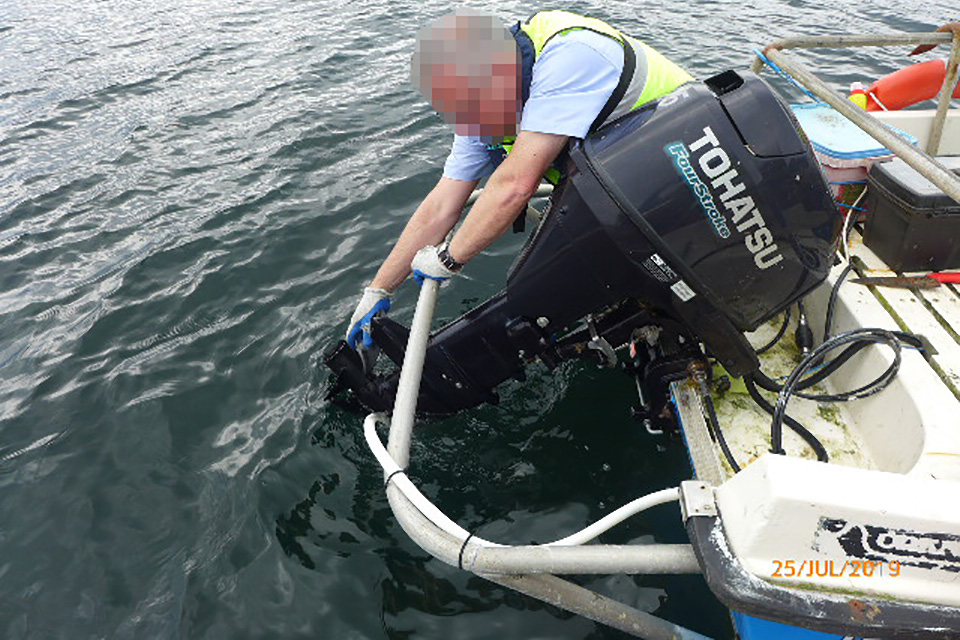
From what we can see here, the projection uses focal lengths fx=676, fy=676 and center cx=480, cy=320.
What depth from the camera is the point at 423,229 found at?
3.54 meters

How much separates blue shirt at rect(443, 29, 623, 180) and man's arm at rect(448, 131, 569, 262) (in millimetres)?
60

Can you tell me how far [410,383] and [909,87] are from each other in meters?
4.80

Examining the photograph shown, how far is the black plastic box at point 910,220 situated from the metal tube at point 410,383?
2.25 meters

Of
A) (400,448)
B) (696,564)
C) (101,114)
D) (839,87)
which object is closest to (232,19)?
(101,114)

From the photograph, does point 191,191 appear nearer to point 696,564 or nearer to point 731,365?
point 731,365

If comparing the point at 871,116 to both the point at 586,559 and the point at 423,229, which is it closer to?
the point at 423,229

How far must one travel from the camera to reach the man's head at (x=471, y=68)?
250 cm

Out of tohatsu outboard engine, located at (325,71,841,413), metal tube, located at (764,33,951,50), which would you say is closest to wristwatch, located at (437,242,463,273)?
tohatsu outboard engine, located at (325,71,841,413)

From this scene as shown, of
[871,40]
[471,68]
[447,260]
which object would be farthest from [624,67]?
[871,40]

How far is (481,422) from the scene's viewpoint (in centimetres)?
367

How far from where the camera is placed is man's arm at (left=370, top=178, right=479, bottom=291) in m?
3.51

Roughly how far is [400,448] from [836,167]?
2.85 meters

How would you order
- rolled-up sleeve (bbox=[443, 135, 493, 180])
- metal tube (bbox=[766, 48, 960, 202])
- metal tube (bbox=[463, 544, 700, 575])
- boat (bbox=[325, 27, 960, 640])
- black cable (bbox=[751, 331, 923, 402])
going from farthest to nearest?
rolled-up sleeve (bbox=[443, 135, 493, 180]) → black cable (bbox=[751, 331, 923, 402]) → metal tube (bbox=[766, 48, 960, 202]) → metal tube (bbox=[463, 544, 700, 575]) → boat (bbox=[325, 27, 960, 640])

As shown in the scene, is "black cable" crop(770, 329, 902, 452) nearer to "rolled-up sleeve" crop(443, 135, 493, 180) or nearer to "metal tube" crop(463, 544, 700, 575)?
"metal tube" crop(463, 544, 700, 575)
